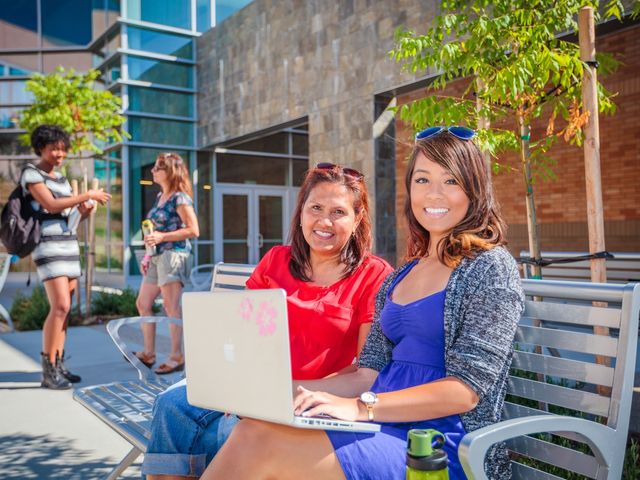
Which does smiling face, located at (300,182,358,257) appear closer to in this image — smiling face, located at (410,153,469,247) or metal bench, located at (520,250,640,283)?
smiling face, located at (410,153,469,247)

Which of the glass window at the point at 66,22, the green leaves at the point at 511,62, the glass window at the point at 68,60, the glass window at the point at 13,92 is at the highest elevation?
the glass window at the point at 66,22

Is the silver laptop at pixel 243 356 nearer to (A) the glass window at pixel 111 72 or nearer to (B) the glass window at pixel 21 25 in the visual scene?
(A) the glass window at pixel 111 72

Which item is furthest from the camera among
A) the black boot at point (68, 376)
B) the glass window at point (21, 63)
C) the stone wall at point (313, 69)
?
the glass window at point (21, 63)

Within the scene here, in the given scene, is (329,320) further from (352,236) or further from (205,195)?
(205,195)

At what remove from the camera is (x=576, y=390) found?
176cm

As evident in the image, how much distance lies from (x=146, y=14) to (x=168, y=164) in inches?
425

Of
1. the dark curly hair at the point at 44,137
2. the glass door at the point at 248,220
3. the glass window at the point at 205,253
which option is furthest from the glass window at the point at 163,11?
the dark curly hair at the point at 44,137

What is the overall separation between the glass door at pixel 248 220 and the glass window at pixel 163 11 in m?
4.12

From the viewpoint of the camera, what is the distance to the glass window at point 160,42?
1424 cm

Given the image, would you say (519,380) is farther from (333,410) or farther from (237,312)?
(237,312)

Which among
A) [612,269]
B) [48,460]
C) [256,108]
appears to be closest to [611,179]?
[612,269]

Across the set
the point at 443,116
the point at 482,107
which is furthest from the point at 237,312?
the point at 482,107

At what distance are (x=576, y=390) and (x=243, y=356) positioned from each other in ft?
3.17

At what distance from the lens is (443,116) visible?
12.6 feet
